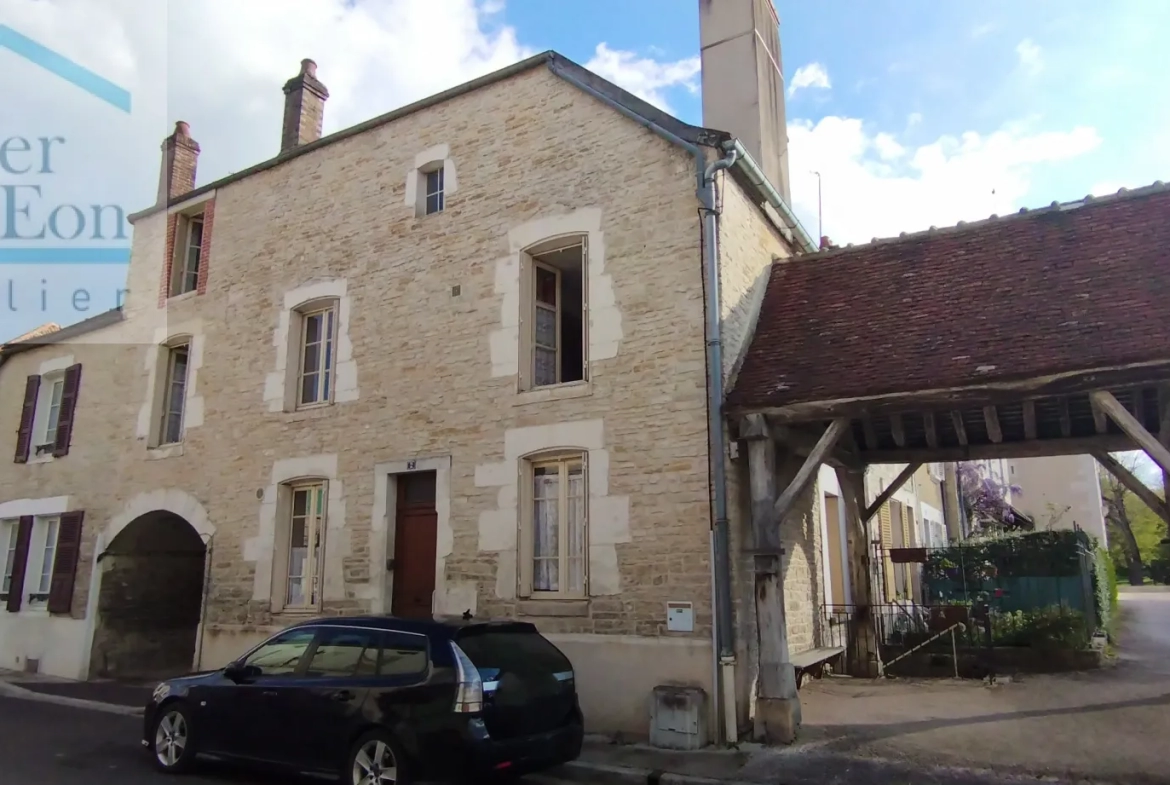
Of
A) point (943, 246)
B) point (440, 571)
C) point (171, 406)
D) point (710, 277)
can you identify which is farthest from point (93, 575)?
point (943, 246)

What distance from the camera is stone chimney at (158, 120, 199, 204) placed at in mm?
15016

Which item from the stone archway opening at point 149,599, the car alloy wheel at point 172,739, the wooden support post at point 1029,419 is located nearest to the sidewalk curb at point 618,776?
the car alloy wheel at point 172,739

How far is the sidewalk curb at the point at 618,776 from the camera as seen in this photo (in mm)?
6539

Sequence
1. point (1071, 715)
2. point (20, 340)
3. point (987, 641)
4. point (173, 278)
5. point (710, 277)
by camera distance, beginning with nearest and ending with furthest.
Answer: point (1071, 715) → point (710, 277) → point (987, 641) → point (173, 278) → point (20, 340)

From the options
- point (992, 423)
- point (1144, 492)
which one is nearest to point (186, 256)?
point (992, 423)

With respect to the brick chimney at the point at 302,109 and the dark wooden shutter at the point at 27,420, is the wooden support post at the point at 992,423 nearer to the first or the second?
the brick chimney at the point at 302,109

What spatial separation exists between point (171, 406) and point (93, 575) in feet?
9.36

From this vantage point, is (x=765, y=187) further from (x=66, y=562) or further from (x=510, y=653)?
(x=66, y=562)

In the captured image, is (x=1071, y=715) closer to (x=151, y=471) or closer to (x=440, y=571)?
(x=440, y=571)

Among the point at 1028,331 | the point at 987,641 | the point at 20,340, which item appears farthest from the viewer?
the point at 20,340

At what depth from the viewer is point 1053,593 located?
13.6 metres

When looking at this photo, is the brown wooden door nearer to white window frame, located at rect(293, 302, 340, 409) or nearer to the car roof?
white window frame, located at rect(293, 302, 340, 409)

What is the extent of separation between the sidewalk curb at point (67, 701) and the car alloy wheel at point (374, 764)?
546 centimetres

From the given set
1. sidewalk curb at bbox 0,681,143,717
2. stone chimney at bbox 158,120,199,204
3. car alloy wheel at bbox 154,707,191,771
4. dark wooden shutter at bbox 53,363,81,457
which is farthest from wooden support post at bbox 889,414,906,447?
dark wooden shutter at bbox 53,363,81,457
